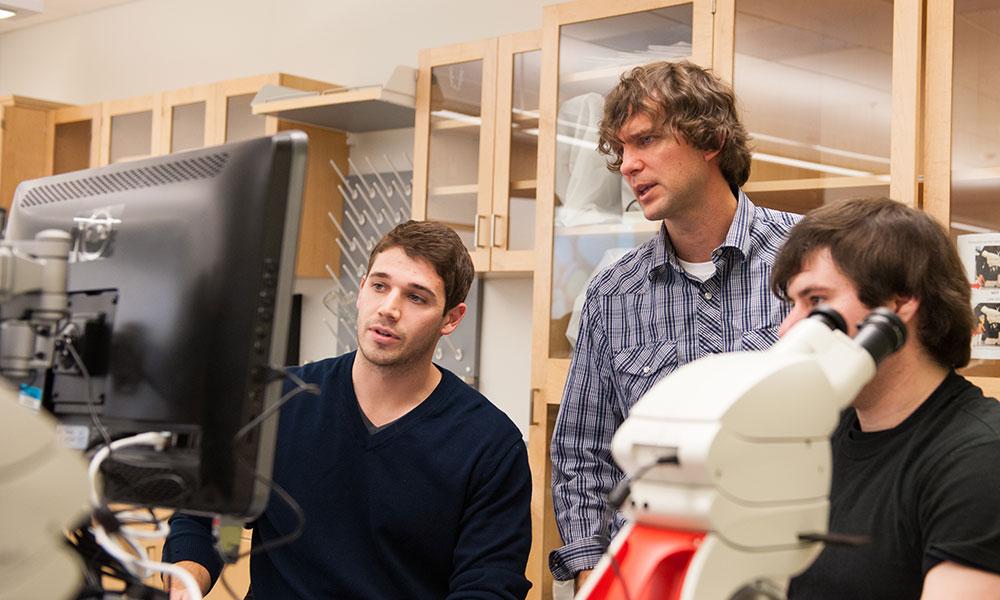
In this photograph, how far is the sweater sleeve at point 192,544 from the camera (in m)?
1.71

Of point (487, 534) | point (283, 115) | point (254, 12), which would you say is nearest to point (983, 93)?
point (487, 534)

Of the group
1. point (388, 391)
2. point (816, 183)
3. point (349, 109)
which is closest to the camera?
point (388, 391)

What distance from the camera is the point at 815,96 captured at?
8.20 ft

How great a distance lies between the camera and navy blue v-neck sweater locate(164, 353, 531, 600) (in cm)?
170

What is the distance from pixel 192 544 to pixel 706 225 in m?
0.98

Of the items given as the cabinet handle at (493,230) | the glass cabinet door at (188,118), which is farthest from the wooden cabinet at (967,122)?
the glass cabinet door at (188,118)

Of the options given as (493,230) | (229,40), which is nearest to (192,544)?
(493,230)

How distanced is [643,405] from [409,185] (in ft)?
9.52

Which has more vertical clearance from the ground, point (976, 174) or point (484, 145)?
point (484, 145)

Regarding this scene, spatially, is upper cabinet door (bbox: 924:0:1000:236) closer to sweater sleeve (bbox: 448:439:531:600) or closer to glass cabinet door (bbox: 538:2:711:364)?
glass cabinet door (bbox: 538:2:711:364)

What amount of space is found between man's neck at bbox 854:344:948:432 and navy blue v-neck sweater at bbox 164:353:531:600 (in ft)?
2.16

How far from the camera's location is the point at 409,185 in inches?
148

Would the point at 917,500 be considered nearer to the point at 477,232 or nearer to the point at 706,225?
the point at 706,225

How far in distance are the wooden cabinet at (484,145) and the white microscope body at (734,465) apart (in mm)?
2125
